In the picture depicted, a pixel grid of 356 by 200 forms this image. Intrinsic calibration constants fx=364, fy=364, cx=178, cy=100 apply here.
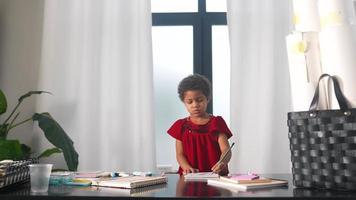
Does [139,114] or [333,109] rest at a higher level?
[139,114]

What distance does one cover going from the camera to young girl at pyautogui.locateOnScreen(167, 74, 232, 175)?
6.56 ft

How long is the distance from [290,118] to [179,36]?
218 centimetres

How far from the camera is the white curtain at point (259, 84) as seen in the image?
102 inches

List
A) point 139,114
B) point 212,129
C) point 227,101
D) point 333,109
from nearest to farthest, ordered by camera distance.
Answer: point 333,109 < point 212,129 < point 139,114 < point 227,101

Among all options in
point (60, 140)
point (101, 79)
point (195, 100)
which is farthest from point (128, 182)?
point (101, 79)

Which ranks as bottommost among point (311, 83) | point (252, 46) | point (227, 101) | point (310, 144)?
point (310, 144)

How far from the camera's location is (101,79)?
270 cm

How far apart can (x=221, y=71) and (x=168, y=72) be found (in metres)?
0.42

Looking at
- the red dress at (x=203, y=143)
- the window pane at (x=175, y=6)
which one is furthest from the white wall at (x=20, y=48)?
the red dress at (x=203, y=143)

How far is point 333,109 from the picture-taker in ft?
2.65

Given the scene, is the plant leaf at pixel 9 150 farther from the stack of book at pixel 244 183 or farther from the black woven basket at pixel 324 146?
the black woven basket at pixel 324 146

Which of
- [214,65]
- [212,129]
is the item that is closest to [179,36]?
Answer: [214,65]

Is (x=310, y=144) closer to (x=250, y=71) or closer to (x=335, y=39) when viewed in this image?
(x=335, y=39)

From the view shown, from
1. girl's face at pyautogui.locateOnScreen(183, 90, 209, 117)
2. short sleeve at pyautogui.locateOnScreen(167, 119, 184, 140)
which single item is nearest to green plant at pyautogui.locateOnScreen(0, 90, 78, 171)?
short sleeve at pyautogui.locateOnScreen(167, 119, 184, 140)
